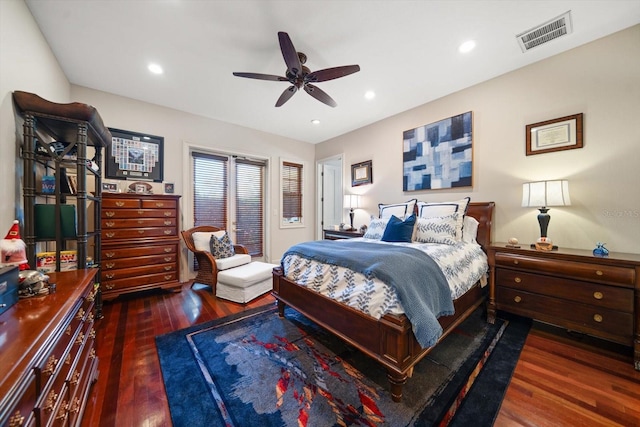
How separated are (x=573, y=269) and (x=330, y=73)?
2.77 m

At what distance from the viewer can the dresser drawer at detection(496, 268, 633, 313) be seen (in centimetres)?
182

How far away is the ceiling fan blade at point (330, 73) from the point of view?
218cm

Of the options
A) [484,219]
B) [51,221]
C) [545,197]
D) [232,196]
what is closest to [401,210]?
[484,219]

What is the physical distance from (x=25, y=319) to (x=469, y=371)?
2.49 meters

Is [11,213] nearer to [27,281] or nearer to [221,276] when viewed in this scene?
[27,281]

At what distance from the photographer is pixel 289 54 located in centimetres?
204

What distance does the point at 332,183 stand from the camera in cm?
609

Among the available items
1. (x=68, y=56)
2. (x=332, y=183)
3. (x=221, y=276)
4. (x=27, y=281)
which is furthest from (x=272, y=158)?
(x=27, y=281)

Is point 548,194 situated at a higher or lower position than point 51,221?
higher

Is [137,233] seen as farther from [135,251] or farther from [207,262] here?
[207,262]

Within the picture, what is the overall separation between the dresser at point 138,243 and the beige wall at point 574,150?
154 inches

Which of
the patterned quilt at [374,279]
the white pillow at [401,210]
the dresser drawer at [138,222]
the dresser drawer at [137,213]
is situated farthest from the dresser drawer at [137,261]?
the white pillow at [401,210]

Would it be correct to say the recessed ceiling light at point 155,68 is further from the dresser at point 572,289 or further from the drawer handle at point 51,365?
the dresser at point 572,289

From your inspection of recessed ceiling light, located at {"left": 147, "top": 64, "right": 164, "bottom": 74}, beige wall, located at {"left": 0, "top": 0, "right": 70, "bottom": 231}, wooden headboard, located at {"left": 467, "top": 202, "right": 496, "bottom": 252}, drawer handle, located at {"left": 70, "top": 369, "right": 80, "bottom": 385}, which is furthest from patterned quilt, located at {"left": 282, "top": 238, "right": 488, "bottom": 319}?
recessed ceiling light, located at {"left": 147, "top": 64, "right": 164, "bottom": 74}
